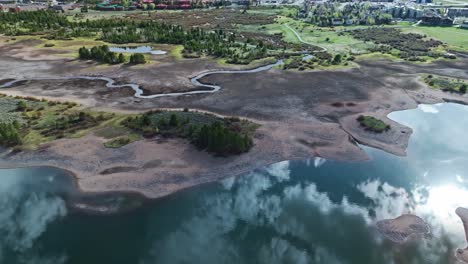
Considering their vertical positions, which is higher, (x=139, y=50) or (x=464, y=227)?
(x=139, y=50)

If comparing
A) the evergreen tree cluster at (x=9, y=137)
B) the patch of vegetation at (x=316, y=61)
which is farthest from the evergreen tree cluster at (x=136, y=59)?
the evergreen tree cluster at (x=9, y=137)

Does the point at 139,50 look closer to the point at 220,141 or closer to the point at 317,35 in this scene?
the point at 220,141

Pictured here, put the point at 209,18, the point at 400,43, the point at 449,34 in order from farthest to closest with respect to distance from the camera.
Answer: the point at 209,18, the point at 449,34, the point at 400,43

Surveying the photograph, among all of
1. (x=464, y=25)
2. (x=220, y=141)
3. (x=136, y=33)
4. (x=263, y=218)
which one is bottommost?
(x=263, y=218)

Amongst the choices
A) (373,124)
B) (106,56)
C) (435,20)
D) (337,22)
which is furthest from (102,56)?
(435,20)

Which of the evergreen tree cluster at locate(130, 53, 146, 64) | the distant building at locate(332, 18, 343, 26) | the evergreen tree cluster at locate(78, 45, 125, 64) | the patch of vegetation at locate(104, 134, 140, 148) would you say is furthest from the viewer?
the distant building at locate(332, 18, 343, 26)

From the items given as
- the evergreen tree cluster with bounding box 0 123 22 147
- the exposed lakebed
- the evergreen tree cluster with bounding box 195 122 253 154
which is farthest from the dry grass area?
the evergreen tree cluster with bounding box 195 122 253 154

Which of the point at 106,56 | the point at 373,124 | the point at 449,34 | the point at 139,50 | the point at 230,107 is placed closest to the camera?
the point at 373,124

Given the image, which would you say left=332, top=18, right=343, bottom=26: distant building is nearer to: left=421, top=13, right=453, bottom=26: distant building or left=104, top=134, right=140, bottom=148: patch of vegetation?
left=421, top=13, right=453, bottom=26: distant building
